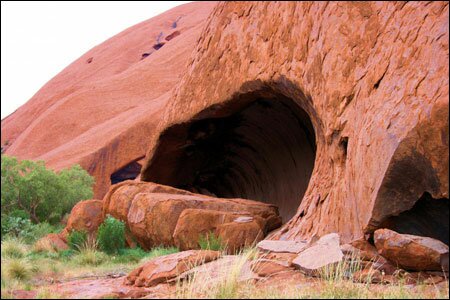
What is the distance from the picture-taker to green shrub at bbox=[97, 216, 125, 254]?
471 inches

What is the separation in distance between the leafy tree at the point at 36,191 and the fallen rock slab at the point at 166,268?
8.48m

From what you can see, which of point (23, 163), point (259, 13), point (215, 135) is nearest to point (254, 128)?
point (215, 135)

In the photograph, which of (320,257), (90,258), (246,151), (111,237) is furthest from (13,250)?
(246,151)

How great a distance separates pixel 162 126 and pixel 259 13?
477cm

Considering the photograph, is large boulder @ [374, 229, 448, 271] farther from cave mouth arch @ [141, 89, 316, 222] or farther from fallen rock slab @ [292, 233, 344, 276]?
cave mouth arch @ [141, 89, 316, 222]

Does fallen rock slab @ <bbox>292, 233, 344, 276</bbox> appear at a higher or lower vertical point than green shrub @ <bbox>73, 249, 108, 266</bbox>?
higher

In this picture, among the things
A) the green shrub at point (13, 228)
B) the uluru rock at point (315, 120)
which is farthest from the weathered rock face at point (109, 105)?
the green shrub at point (13, 228)

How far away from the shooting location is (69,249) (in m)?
12.3

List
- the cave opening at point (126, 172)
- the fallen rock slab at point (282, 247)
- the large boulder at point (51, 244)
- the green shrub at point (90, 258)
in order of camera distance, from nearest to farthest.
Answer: the fallen rock slab at point (282, 247) < the green shrub at point (90, 258) < the large boulder at point (51, 244) < the cave opening at point (126, 172)

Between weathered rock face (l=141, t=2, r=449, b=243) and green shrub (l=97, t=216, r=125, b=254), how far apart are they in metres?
3.37

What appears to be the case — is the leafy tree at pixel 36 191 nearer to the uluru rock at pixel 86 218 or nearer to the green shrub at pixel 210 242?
the uluru rock at pixel 86 218

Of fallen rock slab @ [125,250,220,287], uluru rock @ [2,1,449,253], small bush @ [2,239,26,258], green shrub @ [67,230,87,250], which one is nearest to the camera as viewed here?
fallen rock slab @ [125,250,220,287]

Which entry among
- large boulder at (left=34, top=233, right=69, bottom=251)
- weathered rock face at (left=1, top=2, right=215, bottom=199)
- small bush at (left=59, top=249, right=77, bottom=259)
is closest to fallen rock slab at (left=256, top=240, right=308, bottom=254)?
small bush at (left=59, top=249, right=77, bottom=259)

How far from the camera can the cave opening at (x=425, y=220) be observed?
6.96 meters
